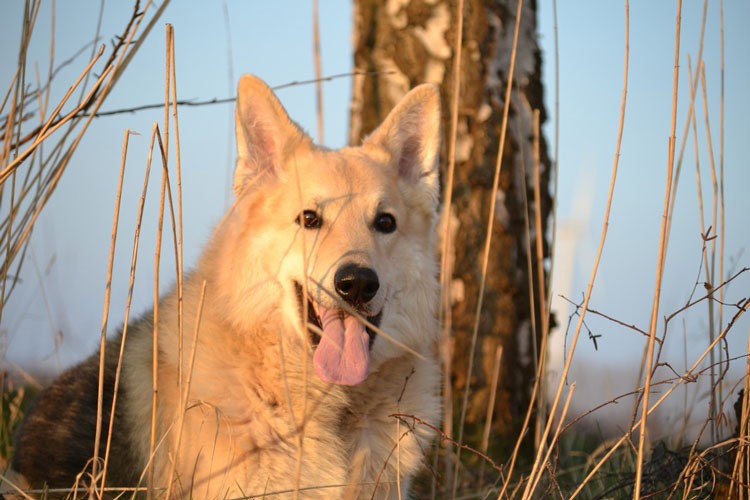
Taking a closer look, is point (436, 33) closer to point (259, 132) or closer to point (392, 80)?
point (392, 80)

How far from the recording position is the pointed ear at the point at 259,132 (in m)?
3.06

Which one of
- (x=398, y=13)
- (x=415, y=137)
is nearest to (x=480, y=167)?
(x=398, y=13)

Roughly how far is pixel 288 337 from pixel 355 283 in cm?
43

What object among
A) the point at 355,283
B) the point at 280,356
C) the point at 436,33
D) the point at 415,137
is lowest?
the point at 280,356

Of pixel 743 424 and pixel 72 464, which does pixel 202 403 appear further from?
pixel 743 424

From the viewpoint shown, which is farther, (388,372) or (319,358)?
(388,372)

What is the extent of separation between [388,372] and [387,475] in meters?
0.42

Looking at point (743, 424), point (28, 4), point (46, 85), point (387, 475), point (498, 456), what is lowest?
point (498, 456)

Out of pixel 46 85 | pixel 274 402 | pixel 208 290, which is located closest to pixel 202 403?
pixel 274 402

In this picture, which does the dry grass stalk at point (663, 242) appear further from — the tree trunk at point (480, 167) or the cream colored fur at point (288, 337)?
the tree trunk at point (480, 167)

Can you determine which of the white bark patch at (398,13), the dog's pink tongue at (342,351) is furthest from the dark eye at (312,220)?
the white bark patch at (398,13)

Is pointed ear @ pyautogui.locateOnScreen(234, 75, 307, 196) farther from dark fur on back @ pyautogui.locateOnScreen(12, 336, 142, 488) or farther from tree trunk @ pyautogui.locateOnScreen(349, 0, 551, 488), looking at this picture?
tree trunk @ pyautogui.locateOnScreen(349, 0, 551, 488)

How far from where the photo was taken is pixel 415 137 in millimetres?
3508

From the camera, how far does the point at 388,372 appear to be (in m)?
3.16
